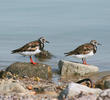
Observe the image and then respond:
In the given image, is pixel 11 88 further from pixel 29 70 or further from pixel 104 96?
pixel 29 70

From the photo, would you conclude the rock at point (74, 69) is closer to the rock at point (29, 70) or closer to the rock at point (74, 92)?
the rock at point (29, 70)

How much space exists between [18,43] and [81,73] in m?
5.25

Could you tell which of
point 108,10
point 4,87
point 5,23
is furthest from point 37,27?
point 4,87

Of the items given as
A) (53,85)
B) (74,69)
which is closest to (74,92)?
(53,85)

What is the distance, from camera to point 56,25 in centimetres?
2220

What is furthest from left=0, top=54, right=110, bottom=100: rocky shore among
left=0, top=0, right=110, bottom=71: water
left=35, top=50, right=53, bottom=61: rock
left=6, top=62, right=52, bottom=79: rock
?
left=35, top=50, right=53, bottom=61: rock

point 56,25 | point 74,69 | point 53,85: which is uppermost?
point 56,25

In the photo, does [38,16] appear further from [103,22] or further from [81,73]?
[81,73]

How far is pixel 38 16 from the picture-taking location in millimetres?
24094

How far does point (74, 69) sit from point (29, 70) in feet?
5.77

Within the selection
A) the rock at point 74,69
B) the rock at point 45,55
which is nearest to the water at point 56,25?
the rock at point 45,55

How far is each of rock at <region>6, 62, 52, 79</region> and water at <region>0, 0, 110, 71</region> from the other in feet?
7.95

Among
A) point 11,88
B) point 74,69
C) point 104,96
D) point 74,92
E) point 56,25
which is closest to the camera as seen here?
point 104,96

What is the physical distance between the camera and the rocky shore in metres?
8.45
